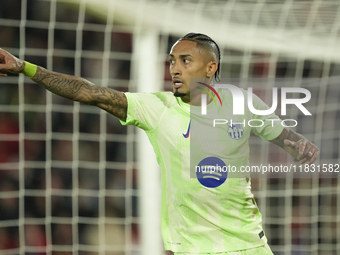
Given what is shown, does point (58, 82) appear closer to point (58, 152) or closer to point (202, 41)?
point (202, 41)

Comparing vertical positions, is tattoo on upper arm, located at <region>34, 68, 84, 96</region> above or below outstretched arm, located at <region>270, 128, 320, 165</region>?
above

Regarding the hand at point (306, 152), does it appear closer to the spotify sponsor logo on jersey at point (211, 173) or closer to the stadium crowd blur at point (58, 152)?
the spotify sponsor logo on jersey at point (211, 173)

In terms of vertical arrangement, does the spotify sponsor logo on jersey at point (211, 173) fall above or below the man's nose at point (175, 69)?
below

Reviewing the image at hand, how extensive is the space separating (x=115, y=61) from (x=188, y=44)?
2.55 meters

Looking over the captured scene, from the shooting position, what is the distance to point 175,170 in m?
2.18

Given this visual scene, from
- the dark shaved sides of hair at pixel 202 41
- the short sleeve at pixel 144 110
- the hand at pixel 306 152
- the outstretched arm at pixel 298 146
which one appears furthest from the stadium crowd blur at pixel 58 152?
the hand at pixel 306 152

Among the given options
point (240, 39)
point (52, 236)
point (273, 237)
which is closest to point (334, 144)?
point (273, 237)

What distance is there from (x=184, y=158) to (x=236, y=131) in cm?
34

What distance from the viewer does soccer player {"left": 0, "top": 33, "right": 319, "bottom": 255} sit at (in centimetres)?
210

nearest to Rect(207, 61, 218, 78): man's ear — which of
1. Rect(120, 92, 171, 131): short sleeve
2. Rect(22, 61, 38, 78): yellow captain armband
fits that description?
Rect(120, 92, 171, 131): short sleeve

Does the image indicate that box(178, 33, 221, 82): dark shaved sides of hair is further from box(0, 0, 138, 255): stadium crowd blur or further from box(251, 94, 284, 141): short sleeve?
box(0, 0, 138, 255): stadium crowd blur

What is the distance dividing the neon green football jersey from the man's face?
9cm

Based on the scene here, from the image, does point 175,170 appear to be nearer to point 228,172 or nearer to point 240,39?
point 228,172

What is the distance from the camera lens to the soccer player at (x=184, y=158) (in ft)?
6.90
